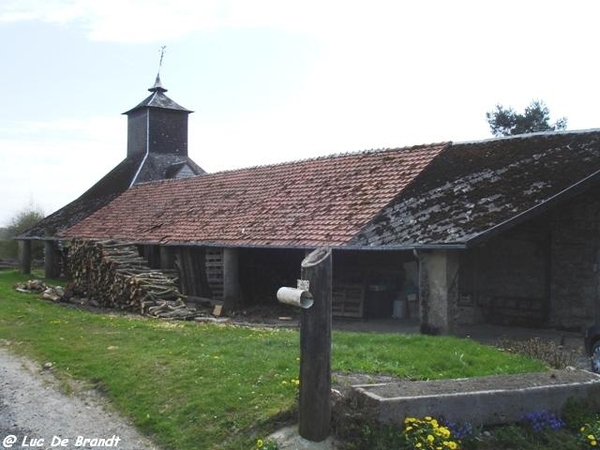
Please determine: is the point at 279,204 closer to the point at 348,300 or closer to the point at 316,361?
the point at 348,300

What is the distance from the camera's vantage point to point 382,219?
15.2 meters

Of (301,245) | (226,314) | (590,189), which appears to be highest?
(590,189)

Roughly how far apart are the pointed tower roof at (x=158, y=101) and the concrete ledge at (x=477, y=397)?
32.5m

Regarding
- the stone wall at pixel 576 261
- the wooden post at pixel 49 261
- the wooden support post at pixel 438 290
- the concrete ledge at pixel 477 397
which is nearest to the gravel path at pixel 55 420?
the concrete ledge at pixel 477 397

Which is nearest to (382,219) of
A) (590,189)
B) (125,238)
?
(590,189)

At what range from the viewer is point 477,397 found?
6.30 m

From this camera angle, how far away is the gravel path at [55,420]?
6352mm

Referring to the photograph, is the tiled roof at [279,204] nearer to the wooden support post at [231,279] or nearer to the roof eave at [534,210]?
the wooden support post at [231,279]

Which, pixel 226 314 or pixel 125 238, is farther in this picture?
pixel 125 238

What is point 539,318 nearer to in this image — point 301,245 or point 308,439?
point 301,245

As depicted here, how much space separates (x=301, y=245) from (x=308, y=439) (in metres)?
10.3

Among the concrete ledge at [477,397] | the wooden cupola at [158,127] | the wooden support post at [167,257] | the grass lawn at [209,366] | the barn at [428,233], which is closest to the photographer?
the concrete ledge at [477,397]

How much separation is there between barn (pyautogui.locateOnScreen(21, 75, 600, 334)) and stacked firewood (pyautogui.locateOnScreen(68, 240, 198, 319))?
4.54ft

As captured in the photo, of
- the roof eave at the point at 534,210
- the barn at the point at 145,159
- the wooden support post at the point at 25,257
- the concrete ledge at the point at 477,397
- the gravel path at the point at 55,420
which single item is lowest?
the gravel path at the point at 55,420
